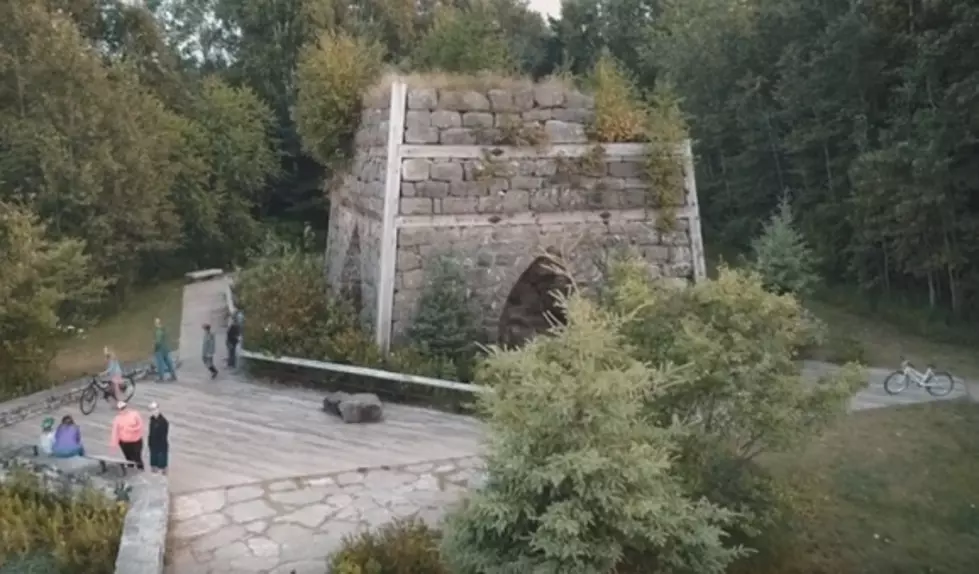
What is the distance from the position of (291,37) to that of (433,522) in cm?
2379

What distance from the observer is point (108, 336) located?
19484 mm

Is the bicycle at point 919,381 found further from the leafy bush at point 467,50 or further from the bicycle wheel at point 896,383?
the leafy bush at point 467,50

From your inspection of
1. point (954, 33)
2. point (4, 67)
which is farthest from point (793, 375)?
point (4, 67)

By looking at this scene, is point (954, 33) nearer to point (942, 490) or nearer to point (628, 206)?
point (628, 206)

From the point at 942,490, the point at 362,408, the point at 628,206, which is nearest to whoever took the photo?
Result: the point at 942,490

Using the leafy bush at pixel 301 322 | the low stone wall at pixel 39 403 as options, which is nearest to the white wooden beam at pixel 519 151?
the leafy bush at pixel 301 322

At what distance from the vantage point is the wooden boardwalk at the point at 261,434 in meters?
9.92

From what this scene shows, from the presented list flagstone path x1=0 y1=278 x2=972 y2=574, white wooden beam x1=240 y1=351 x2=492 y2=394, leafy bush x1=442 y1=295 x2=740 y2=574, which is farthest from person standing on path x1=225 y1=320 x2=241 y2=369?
leafy bush x1=442 y1=295 x2=740 y2=574

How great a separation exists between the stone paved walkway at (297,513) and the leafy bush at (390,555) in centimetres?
40

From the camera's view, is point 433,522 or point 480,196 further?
point 480,196

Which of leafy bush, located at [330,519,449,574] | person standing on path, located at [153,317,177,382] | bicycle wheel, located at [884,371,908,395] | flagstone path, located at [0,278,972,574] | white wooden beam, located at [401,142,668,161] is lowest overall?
leafy bush, located at [330,519,449,574]

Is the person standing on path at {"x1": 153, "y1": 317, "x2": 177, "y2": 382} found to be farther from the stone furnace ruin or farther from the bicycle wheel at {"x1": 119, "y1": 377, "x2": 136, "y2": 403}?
the stone furnace ruin

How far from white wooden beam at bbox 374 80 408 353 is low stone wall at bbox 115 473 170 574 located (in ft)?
14.5

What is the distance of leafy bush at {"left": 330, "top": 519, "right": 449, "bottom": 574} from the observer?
7221mm
